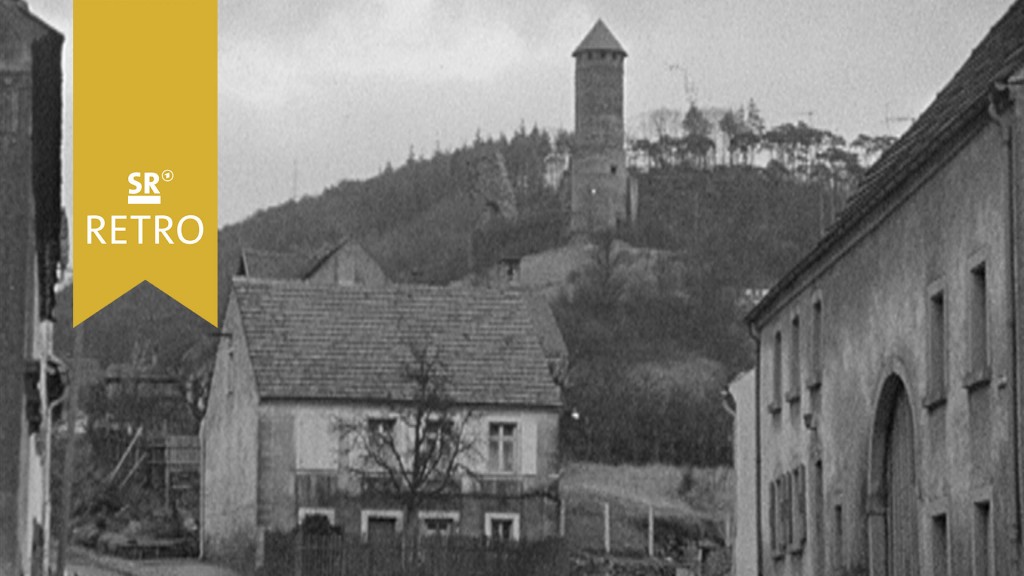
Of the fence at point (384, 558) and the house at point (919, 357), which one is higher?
the house at point (919, 357)

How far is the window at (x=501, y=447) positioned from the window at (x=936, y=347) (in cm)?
3122

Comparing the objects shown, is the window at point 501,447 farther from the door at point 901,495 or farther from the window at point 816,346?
the door at point 901,495

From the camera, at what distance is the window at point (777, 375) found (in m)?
43.6

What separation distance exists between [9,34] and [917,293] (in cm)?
A: 1179

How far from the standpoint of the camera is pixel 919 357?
1195 inches

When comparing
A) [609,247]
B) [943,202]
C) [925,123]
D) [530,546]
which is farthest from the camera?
[609,247]

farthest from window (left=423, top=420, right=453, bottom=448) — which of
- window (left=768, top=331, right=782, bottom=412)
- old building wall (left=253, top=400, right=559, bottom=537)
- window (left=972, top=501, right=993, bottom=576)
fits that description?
window (left=972, top=501, right=993, bottom=576)

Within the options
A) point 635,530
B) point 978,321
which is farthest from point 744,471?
point 635,530

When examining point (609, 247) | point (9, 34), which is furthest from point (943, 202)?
point (609, 247)

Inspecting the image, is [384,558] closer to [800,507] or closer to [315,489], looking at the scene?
[315,489]

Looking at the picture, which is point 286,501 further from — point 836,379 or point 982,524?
point 982,524

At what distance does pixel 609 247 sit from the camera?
16825 centimetres

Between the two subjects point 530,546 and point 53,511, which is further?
point 53,511

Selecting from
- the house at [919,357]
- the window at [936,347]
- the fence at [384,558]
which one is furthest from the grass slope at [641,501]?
the window at [936,347]
